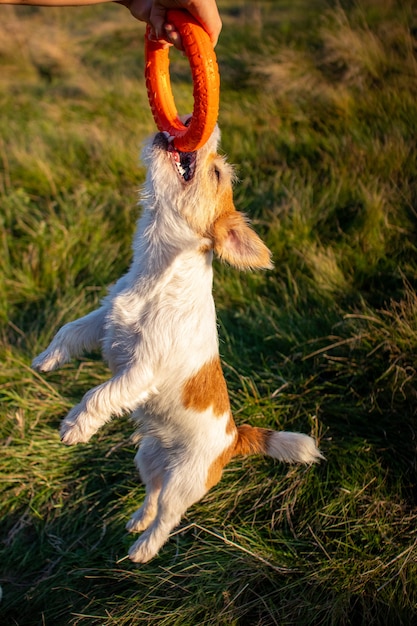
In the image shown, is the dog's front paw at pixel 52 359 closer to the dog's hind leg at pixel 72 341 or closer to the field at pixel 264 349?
the dog's hind leg at pixel 72 341

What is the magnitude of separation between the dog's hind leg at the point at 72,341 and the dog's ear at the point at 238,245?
0.67 m

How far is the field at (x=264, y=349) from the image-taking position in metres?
2.94

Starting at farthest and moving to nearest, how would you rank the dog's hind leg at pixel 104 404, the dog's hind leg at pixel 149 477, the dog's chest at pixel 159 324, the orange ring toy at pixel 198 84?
1. the dog's hind leg at pixel 149 477
2. the dog's chest at pixel 159 324
3. the dog's hind leg at pixel 104 404
4. the orange ring toy at pixel 198 84

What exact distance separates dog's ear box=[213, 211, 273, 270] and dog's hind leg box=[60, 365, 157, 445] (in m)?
0.66

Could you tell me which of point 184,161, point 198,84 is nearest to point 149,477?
point 184,161

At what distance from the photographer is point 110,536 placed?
3277mm

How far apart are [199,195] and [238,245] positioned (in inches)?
11.6

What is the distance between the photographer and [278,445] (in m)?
2.97

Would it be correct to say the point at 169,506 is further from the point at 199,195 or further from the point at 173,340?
the point at 199,195

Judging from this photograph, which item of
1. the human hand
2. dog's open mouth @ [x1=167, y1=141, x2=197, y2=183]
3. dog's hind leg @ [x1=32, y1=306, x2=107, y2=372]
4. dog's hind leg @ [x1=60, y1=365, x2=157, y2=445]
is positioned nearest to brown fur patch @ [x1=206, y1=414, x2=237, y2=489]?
dog's hind leg @ [x1=60, y1=365, x2=157, y2=445]

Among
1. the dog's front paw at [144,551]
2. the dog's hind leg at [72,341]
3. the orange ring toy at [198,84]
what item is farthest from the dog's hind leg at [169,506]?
the orange ring toy at [198,84]

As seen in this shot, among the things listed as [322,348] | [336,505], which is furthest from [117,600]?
[322,348]

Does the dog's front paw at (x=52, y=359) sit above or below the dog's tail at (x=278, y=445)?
above

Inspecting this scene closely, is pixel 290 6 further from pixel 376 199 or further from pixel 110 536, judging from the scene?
pixel 110 536
